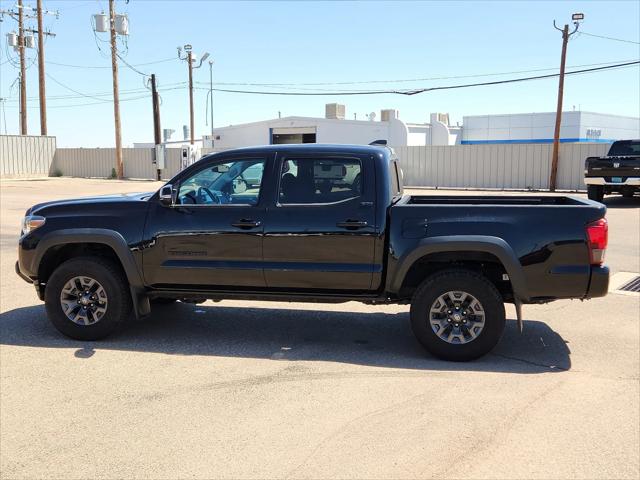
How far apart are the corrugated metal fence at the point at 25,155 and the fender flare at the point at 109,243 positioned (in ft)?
125

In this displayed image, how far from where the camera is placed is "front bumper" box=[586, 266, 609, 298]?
5477mm

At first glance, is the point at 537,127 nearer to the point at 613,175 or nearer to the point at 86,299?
the point at 613,175

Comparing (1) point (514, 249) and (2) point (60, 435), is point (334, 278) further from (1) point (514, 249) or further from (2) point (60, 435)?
(2) point (60, 435)

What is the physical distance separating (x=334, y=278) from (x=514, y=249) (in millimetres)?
1556

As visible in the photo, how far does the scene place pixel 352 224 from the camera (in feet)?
18.9

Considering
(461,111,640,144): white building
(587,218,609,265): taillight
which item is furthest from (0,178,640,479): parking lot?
Result: (461,111,640,144): white building

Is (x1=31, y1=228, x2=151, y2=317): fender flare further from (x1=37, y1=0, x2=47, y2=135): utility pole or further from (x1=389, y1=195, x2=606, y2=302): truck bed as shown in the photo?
(x1=37, y1=0, x2=47, y2=135): utility pole

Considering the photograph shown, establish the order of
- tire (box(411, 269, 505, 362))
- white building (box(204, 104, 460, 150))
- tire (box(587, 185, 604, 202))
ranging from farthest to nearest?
1. white building (box(204, 104, 460, 150))
2. tire (box(587, 185, 604, 202))
3. tire (box(411, 269, 505, 362))

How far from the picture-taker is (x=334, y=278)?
5.85 metres

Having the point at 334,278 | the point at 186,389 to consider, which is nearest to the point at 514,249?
the point at 334,278

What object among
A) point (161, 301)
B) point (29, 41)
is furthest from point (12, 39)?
point (161, 301)

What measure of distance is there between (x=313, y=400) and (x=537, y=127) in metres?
56.2

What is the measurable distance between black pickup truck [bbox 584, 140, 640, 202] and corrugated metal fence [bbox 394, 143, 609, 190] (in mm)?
8616

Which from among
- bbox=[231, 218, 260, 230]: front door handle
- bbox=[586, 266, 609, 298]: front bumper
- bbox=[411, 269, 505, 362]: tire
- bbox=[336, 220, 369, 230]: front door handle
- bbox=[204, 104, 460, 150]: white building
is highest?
bbox=[204, 104, 460, 150]: white building
